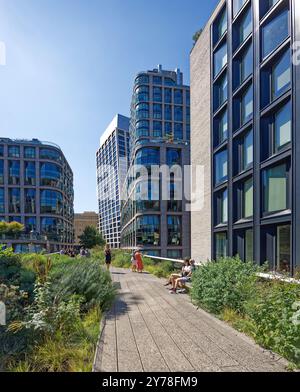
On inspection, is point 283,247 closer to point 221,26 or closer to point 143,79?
point 221,26

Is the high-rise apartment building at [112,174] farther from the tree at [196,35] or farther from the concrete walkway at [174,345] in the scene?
the concrete walkway at [174,345]

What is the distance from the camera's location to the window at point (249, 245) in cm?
1339

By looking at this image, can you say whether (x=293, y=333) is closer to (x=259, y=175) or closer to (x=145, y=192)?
(x=259, y=175)

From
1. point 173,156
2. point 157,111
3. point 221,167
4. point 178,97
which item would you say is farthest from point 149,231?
point 178,97

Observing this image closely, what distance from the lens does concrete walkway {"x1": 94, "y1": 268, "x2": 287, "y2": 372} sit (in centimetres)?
342

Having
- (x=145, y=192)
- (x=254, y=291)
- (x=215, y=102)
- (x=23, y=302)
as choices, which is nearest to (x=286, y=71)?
(x=215, y=102)

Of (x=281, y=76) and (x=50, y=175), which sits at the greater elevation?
(x=50, y=175)

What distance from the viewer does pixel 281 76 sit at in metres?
11.7

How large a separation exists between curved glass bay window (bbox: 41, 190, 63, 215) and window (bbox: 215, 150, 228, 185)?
51.6m

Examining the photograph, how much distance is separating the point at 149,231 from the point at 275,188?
31.8 meters

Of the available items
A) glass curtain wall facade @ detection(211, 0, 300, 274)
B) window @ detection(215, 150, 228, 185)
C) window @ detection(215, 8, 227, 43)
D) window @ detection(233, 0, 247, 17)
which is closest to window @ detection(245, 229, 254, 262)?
glass curtain wall facade @ detection(211, 0, 300, 274)

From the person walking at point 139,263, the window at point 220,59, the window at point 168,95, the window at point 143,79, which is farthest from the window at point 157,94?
the person walking at point 139,263

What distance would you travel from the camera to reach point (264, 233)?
39.4 feet

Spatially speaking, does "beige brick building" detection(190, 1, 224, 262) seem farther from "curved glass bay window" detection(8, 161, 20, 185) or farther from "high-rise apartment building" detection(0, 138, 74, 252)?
"curved glass bay window" detection(8, 161, 20, 185)
